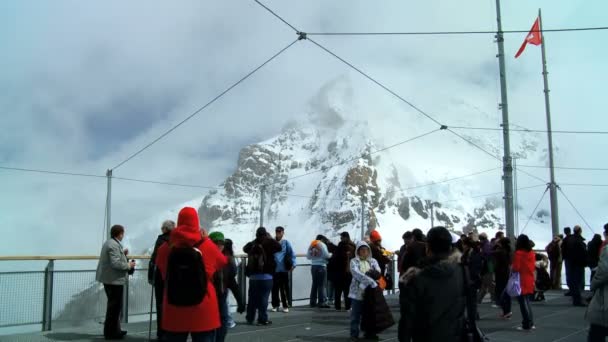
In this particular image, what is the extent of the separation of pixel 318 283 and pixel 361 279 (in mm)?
5335

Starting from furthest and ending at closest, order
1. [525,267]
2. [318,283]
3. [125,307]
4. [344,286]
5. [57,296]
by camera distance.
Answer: [318,283]
[344,286]
[125,307]
[525,267]
[57,296]

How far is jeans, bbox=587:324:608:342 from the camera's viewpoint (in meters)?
5.81

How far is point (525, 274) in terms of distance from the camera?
9992 millimetres

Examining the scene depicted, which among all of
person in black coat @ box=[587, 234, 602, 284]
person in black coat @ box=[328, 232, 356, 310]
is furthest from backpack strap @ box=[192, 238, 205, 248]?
person in black coat @ box=[587, 234, 602, 284]

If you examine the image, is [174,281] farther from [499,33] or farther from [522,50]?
[522,50]

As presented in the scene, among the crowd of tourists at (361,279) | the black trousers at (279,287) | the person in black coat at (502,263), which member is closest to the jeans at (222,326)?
the crowd of tourists at (361,279)

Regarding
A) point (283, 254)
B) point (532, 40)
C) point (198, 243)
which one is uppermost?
point (532, 40)

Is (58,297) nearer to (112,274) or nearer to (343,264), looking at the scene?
(112,274)

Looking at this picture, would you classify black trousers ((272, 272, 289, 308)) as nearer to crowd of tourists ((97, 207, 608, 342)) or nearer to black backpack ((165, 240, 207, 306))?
crowd of tourists ((97, 207, 608, 342))

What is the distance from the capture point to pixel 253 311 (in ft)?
35.2

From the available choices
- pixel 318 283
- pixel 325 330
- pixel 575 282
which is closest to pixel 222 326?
pixel 325 330

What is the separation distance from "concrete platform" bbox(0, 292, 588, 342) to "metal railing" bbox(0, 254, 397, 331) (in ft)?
1.19

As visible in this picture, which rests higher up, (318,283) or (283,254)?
(283,254)

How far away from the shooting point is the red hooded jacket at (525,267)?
9852mm
